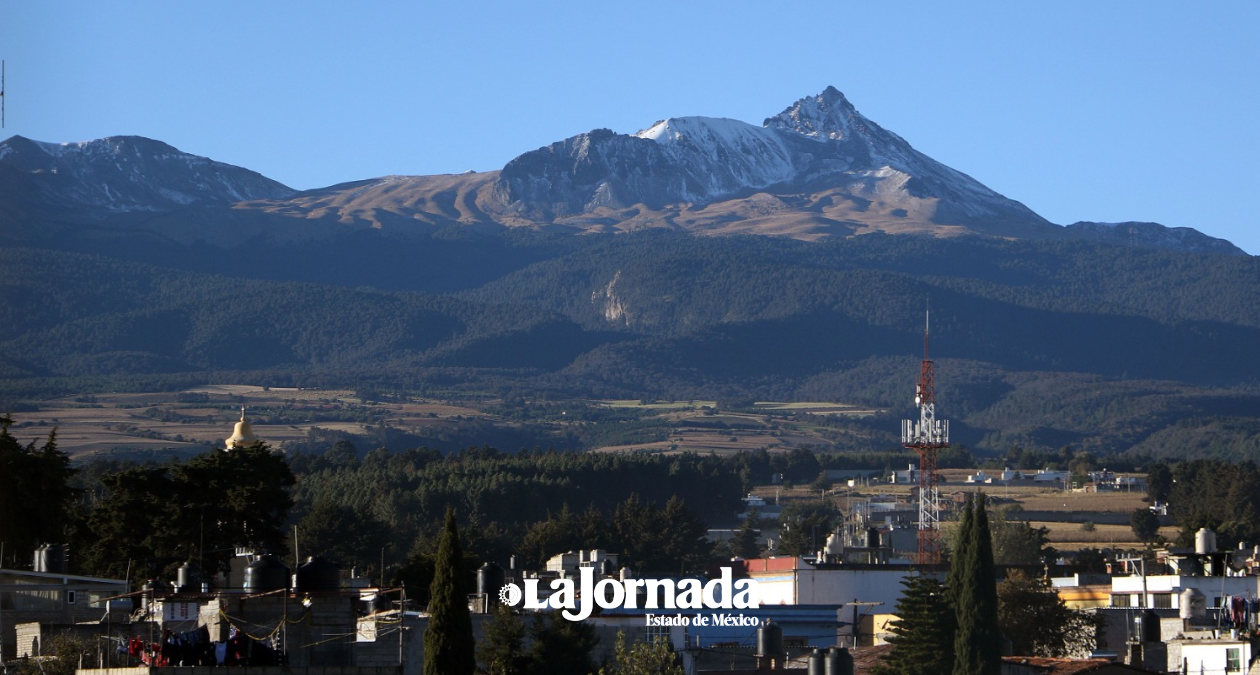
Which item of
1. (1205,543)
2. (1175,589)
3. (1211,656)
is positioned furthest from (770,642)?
(1205,543)

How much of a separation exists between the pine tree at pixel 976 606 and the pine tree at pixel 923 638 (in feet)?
1.32

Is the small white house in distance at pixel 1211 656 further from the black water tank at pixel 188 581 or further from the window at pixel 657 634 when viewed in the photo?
the black water tank at pixel 188 581

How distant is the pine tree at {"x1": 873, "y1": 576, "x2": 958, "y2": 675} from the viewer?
159 feet

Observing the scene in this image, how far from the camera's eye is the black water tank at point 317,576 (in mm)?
33625

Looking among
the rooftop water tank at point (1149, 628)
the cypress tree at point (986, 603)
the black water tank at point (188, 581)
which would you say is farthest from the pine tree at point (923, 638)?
the black water tank at point (188, 581)

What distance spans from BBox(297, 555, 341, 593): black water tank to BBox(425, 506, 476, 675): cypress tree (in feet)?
5.67

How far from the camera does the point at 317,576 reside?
33.8 meters

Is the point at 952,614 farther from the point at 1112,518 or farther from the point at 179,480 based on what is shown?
the point at 1112,518

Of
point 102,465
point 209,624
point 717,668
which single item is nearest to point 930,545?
point 717,668

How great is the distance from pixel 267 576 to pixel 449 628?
3278 millimetres

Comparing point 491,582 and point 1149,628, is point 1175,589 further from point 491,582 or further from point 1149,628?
point 491,582

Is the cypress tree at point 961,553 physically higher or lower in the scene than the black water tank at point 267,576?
lower

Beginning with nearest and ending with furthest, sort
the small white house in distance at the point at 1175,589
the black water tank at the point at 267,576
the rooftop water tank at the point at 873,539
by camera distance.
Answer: the black water tank at the point at 267,576 < the small white house in distance at the point at 1175,589 < the rooftop water tank at the point at 873,539

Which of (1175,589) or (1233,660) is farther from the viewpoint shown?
(1175,589)
